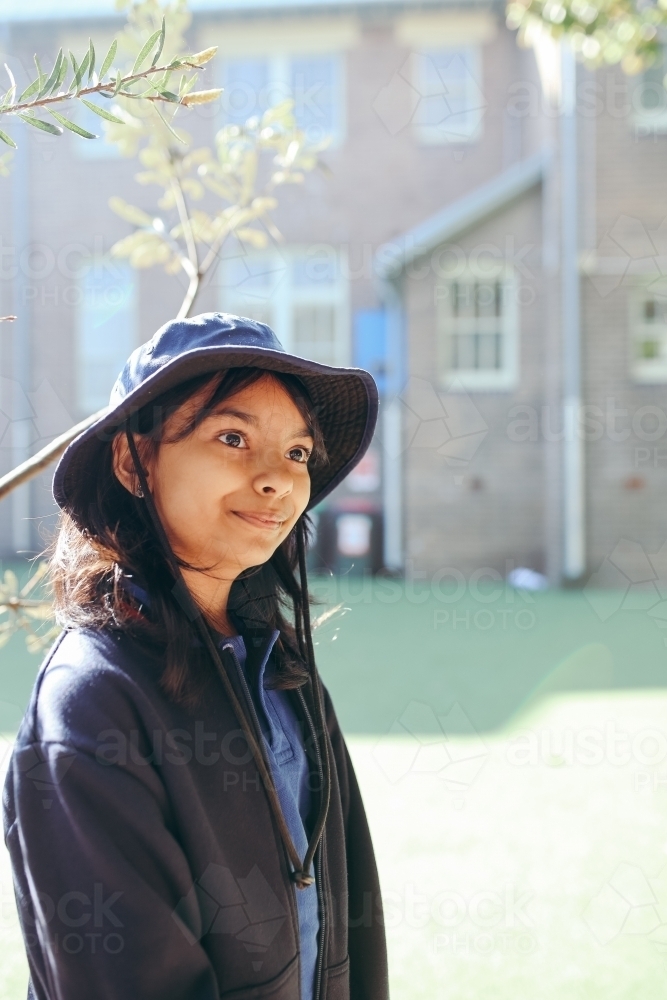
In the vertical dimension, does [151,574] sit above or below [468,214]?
below

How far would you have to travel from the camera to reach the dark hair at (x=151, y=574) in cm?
119

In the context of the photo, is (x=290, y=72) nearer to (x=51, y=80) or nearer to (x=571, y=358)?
(x=571, y=358)

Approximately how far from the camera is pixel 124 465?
1.34 metres

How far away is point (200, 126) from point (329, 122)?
1.63 m

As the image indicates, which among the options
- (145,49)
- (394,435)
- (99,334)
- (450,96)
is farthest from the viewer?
(99,334)

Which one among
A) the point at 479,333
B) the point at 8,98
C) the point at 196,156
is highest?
the point at 479,333

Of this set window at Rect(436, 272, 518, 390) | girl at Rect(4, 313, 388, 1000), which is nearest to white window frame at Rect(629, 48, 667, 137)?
window at Rect(436, 272, 518, 390)

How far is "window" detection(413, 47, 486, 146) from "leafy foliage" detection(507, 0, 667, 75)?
7317mm

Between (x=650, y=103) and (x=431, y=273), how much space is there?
2.74 metres

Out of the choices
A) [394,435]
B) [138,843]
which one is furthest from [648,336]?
[138,843]

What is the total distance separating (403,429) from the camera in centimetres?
1082

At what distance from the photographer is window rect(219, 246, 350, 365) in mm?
12281

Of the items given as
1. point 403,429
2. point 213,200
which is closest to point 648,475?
point 403,429

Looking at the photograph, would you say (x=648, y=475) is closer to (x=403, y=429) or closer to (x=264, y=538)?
(x=403, y=429)
